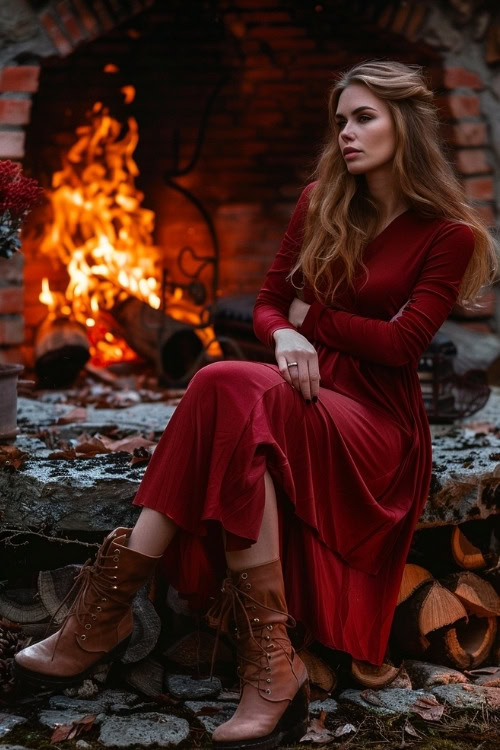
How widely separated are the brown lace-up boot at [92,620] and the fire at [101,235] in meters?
3.00

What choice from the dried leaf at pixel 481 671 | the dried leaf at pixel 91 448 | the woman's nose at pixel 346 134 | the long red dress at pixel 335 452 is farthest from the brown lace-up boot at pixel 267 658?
the woman's nose at pixel 346 134

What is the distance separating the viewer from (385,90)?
2.28 m

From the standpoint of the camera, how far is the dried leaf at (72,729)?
1973 mm

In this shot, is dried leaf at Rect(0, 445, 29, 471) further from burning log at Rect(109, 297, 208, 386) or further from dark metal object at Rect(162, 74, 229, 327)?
dark metal object at Rect(162, 74, 229, 327)

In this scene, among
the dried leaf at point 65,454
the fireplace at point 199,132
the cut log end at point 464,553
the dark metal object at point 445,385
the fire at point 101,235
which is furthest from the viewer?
the fire at point 101,235

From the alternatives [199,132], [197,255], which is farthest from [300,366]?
[197,255]

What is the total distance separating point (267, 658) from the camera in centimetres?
200

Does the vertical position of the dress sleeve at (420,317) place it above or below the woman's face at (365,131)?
below

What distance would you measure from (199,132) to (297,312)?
9.04ft

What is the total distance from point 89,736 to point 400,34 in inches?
138

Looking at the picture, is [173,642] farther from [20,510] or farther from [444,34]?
[444,34]

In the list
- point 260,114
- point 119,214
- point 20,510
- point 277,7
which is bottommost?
point 20,510

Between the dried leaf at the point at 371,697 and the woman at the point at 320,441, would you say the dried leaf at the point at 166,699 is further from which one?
the dried leaf at the point at 371,697

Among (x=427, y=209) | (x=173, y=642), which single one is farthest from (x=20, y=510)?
(x=427, y=209)
